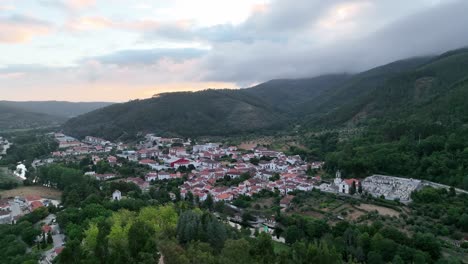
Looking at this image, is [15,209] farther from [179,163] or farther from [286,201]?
[286,201]

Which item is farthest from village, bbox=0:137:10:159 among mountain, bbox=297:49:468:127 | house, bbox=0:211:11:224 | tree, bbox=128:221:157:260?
tree, bbox=128:221:157:260

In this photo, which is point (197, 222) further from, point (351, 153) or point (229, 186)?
point (351, 153)

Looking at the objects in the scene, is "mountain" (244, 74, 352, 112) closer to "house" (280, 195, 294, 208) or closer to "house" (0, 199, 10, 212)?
"house" (280, 195, 294, 208)

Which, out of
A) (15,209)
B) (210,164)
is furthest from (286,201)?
(15,209)

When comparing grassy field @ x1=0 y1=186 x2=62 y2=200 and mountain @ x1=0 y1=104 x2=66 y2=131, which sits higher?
mountain @ x1=0 y1=104 x2=66 y2=131

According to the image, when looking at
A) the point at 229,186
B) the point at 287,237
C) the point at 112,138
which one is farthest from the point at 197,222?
the point at 112,138

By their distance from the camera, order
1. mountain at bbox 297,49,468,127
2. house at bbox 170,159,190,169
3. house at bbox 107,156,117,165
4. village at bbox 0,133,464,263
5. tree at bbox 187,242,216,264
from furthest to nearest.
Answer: mountain at bbox 297,49,468,127
house at bbox 107,156,117,165
house at bbox 170,159,190,169
village at bbox 0,133,464,263
tree at bbox 187,242,216,264

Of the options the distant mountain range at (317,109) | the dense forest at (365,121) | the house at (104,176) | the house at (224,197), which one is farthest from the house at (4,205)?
the distant mountain range at (317,109)
